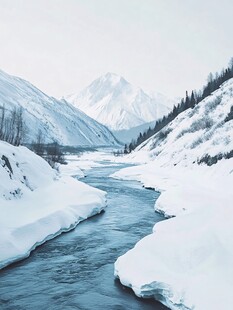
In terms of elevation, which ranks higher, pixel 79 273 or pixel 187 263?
pixel 187 263

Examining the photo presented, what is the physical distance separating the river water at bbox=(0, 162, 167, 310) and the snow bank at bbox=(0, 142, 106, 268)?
604 millimetres

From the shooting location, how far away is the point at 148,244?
14.5 m

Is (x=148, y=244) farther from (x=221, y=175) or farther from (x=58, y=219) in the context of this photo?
(x=221, y=175)

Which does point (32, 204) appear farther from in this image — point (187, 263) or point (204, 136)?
point (204, 136)

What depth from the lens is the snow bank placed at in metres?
16.2

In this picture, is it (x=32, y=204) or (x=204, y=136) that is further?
(x=204, y=136)

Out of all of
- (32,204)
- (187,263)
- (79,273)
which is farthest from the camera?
(32,204)

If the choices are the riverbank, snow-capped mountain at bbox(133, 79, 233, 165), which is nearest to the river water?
the riverbank

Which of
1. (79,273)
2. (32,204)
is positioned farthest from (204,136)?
(79,273)

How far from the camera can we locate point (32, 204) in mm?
22312

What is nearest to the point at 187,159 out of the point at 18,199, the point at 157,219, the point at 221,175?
the point at 221,175

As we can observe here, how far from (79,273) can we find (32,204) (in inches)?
367

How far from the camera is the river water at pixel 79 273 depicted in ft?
37.6

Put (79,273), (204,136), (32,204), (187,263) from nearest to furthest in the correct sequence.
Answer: (187,263), (79,273), (32,204), (204,136)
